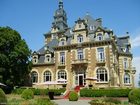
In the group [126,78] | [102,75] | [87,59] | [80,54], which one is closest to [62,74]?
[80,54]

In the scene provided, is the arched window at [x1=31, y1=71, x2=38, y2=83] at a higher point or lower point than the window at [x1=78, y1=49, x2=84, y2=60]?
lower

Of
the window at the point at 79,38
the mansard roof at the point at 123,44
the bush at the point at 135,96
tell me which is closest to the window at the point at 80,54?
the window at the point at 79,38

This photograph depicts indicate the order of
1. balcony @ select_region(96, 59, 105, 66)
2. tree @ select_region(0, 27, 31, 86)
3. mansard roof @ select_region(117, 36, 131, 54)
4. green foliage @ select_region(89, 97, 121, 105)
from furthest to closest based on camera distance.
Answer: mansard roof @ select_region(117, 36, 131, 54), balcony @ select_region(96, 59, 105, 66), tree @ select_region(0, 27, 31, 86), green foliage @ select_region(89, 97, 121, 105)

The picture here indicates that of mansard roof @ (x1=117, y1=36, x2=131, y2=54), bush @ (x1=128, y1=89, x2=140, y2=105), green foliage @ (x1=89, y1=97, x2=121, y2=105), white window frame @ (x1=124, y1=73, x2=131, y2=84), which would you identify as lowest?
green foliage @ (x1=89, y1=97, x2=121, y2=105)

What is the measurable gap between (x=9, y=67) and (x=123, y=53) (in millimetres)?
22622

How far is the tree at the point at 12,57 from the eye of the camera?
138 ft

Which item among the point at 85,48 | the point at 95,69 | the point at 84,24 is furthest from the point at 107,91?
the point at 84,24

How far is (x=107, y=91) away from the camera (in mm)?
34500

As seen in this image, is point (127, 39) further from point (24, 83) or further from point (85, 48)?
point (24, 83)

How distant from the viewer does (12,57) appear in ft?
139

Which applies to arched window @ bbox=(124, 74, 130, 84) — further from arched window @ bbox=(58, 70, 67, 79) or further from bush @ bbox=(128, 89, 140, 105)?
bush @ bbox=(128, 89, 140, 105)

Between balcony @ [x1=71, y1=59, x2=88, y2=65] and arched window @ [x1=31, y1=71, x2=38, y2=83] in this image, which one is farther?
arched window @ [x1=31, y1=71, x2=38, y2=83]

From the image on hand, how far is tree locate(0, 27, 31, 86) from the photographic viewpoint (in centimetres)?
4203

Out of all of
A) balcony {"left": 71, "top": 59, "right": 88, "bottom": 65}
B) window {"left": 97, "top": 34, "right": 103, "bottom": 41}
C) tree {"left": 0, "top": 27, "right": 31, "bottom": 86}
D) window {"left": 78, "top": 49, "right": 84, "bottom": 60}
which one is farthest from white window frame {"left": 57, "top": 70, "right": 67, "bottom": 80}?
window {"left": 97, "top": 34, "right": 103, "bottom": 41}
